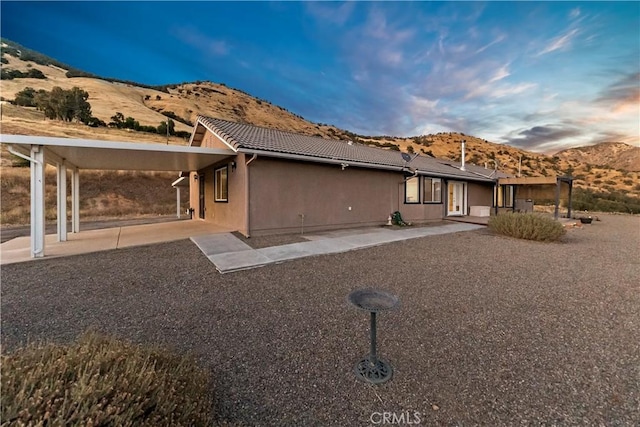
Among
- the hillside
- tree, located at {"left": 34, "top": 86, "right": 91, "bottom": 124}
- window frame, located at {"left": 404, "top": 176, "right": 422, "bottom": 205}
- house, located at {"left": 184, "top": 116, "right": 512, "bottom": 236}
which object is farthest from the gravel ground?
tree, located at {"left": 34, "top": 86, "right": 91, "bottom": 124}

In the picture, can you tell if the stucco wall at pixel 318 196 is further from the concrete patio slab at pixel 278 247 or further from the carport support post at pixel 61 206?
the carport support post at pixel 61 206

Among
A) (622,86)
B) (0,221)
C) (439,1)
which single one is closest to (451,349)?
(439,1)

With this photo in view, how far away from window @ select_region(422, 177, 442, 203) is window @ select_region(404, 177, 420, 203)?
0.53m

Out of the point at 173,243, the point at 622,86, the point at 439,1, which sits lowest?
the point at 173,243

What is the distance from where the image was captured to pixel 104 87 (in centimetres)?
4988

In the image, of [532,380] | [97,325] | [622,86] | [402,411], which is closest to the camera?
[402,411]

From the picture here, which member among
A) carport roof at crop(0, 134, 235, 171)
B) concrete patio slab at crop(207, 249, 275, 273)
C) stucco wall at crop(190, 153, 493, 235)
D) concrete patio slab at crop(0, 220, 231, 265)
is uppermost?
carport roof at crop(0, 134, 235, 171)

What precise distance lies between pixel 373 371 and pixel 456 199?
52.7ft

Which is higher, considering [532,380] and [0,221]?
[0,221]

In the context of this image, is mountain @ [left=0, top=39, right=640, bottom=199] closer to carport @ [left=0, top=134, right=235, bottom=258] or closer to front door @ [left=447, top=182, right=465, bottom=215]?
front door @ [left=447, top=182, right=465, bottom=215]

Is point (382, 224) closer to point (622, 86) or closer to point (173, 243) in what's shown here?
point (173, 243)

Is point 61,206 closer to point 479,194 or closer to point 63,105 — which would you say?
point 479,194

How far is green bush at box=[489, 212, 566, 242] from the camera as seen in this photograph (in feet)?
28.8

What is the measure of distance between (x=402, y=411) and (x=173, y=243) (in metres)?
7.85
